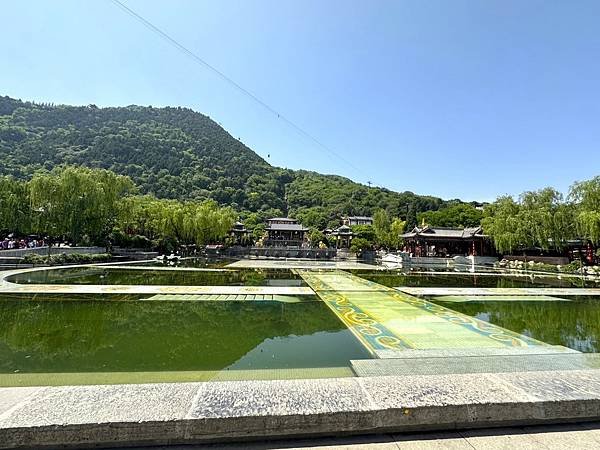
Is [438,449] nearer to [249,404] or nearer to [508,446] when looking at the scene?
[508,446]

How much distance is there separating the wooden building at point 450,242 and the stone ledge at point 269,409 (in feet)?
Result: 140

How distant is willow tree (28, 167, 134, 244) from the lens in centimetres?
2581

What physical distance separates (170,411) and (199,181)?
288 feet

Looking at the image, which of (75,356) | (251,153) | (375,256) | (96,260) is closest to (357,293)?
(75,356)

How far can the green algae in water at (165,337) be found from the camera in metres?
4.83

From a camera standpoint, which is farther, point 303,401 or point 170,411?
point 303,401

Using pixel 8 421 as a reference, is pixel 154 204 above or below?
above

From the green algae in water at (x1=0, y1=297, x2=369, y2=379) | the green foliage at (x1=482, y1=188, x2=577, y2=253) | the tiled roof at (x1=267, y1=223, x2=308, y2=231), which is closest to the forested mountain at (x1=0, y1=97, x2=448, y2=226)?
the tiled roof at (x1=267, y1=223, x2=308, y2=231)

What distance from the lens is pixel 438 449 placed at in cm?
203

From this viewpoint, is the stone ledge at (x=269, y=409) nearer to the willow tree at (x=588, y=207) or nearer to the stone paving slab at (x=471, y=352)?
the stone paving slab at (x=471, y=352)

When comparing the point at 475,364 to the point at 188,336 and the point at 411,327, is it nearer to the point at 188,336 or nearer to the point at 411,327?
the point at 411,327

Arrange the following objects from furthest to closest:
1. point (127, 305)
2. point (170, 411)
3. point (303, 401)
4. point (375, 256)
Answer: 1. point (375, 256)
2. point (127, 305)
3. point (303, 401)
4. point (170, 411)

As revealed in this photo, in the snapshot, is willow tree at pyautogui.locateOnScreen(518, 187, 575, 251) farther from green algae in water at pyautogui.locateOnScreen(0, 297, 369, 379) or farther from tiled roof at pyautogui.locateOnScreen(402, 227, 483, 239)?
green algae in water at pyautogui.locateOnScreen(0, 297, 369, 379)

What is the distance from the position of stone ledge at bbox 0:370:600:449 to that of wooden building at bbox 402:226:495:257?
4276 centimetres
